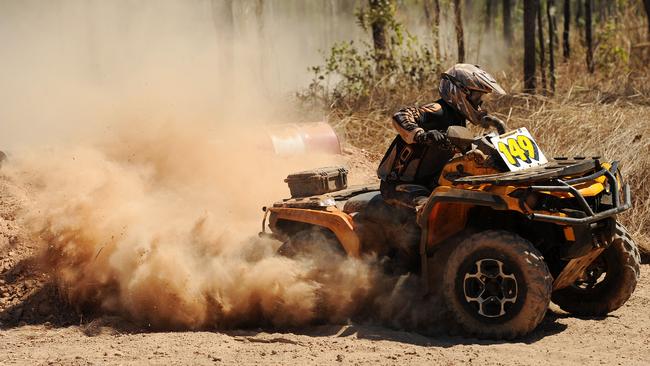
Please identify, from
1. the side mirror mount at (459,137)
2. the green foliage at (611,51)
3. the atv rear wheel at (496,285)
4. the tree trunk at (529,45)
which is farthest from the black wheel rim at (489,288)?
the green foliage at (611,51)

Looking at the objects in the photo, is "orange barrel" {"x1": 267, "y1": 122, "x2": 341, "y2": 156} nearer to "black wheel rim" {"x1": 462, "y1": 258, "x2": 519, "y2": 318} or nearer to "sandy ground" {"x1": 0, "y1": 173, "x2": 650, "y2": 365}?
"sandy ground" {"x1": 0, "y1": 173, "x2": 650, "y2": 365}

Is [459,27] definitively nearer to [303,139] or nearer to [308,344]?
[303,139]

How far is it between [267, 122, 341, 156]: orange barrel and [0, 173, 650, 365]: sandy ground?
14.2 ft

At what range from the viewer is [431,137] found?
22.5 feet

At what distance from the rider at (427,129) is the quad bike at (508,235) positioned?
0.13m

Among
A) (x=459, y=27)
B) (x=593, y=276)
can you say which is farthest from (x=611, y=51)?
(x=593, y=276)

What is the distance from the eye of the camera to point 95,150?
396 inches

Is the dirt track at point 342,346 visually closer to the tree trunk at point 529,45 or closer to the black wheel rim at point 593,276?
the black wheel rim at point 593,276

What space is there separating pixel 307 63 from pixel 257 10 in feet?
43.6

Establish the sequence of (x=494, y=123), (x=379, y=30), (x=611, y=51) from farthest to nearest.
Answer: (x=611, y=51), (x=379, y=30), (x=494, y=123)

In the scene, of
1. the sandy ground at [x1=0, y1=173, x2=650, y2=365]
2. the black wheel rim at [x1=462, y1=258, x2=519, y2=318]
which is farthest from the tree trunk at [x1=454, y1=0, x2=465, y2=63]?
the black wheel rim at [x1=462, y1=258, x2=519, y2=318]

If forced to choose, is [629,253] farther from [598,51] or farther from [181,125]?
[598,51]

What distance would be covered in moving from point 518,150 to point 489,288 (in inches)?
40.6

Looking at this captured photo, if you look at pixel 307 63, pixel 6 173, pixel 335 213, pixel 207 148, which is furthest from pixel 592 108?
pixel 307 63
